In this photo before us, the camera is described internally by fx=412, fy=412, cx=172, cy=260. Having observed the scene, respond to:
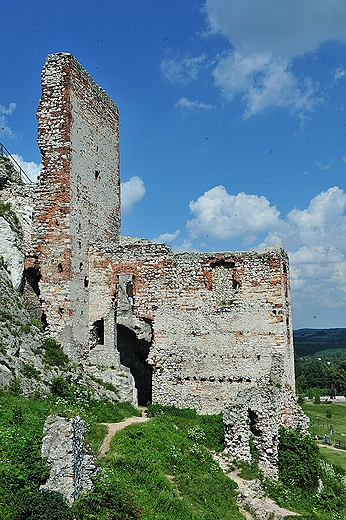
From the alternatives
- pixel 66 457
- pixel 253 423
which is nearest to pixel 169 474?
pixel 66 457

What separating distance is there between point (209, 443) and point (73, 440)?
259 inches

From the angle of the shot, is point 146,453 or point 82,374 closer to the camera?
point 146,453

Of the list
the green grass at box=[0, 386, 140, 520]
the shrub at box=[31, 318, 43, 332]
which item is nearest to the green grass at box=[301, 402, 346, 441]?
the shrub at box=[31, 318, 43, 332]

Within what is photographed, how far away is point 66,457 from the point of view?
7340 millimetres

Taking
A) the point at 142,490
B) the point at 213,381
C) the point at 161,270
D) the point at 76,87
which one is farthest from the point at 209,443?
the point at 76,87

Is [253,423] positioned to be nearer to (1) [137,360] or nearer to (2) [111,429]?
(2) [111,429]

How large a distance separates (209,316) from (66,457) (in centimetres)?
897

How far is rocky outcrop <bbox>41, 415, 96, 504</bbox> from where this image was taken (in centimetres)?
721

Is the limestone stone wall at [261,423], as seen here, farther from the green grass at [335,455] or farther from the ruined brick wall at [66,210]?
the green grass at [335,455]

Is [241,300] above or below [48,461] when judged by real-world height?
above

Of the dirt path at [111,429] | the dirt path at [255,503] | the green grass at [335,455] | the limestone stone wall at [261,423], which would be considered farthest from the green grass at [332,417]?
the dirt path at [111,429]

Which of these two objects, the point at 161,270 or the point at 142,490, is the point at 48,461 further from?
the point at 161,270

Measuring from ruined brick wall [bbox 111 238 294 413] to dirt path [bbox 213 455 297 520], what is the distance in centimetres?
393

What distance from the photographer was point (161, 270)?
1612cm
